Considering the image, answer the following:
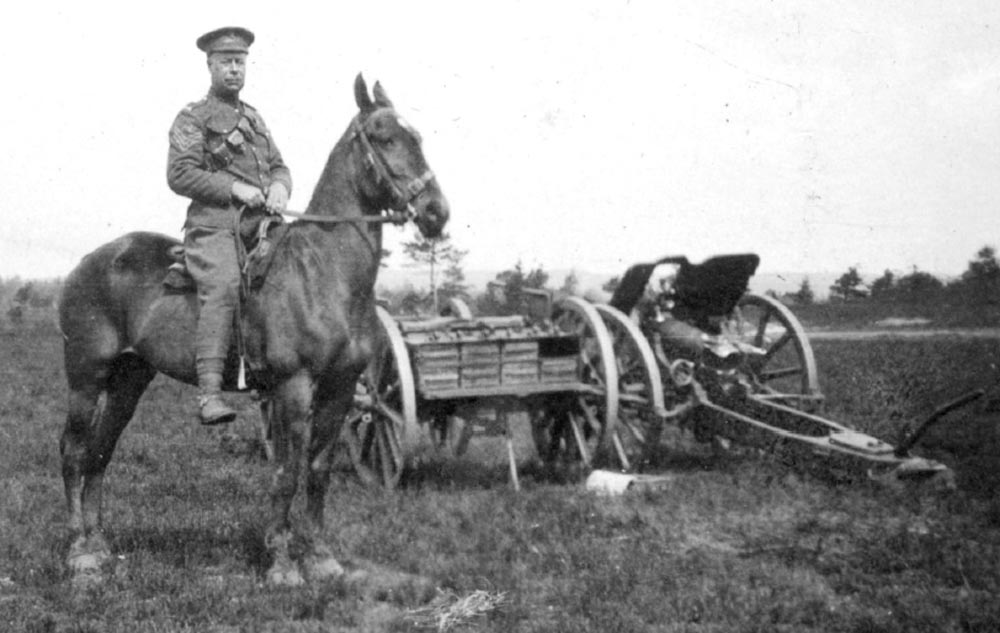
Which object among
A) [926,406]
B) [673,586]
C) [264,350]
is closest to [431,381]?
[264,350]

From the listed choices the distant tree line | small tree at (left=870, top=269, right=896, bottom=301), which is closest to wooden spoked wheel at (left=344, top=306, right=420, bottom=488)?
the distant tree line

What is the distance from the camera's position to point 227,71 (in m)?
6.42

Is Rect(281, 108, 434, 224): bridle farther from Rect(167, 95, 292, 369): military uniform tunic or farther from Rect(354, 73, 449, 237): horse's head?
Rect(167, 95, 292, 369): military uniform tunic

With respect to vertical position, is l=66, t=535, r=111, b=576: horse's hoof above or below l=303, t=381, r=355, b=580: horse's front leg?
below

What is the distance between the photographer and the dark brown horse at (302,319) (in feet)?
19.8

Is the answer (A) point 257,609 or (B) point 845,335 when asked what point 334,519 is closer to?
(A) point 257,609

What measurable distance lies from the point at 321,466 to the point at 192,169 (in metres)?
1.92

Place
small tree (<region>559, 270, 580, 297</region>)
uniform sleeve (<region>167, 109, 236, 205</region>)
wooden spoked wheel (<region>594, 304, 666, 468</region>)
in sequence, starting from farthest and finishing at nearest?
small tree (<region>559, 270, 580, 297</region>) → wooden spoked wheel (<region>594, 304, 666, 468</region>) → uniform sleeve (<region>167, 109, 236, 205</region>)

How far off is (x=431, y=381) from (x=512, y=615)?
365cm

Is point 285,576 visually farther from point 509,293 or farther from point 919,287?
point 919,287

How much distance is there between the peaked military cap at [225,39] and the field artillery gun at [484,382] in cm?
310

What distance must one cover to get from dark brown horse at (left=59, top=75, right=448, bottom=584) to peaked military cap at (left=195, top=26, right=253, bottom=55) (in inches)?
32.3

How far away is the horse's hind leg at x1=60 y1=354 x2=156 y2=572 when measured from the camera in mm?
6770

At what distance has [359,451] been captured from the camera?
974 centimetres
